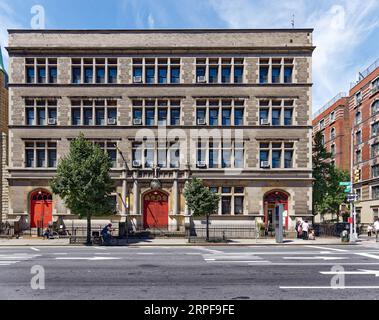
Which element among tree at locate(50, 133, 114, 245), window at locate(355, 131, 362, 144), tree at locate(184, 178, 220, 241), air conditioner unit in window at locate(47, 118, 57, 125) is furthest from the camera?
window at locate(355, 131, 362, 144)

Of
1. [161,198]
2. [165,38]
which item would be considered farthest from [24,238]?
[165,38]

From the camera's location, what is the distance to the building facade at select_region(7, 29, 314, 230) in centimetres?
3198

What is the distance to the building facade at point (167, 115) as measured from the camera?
32.0 metres

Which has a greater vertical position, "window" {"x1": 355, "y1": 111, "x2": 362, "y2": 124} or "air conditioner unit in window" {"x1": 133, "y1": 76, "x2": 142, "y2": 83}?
"air conditioner unit in window" {"x1": 133, "y1": 76, "x2": 142, "y2": 83}

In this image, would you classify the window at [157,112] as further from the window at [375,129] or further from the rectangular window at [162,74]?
the window at [375,129]

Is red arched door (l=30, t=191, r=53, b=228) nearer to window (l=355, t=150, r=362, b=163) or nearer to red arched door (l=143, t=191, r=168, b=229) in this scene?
red arched door (l=143, t=191, r=168, b=229)

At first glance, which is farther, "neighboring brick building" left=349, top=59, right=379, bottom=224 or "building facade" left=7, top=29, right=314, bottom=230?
"neighboring brick building" left=349, top=59, right=379, bottom=224

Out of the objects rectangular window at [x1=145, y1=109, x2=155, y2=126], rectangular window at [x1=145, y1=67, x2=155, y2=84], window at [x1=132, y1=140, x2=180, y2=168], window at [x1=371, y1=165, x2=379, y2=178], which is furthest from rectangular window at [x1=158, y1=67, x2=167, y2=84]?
window at [x1=371, y1=165, x2=379, y2=178]

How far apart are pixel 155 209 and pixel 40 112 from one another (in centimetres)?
1489

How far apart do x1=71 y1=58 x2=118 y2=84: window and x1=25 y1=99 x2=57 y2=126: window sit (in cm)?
343

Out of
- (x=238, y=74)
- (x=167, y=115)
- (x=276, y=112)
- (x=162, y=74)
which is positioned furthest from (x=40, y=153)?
(x=276, y=112)

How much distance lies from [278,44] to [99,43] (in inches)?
696

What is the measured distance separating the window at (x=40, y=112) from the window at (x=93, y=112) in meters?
1.93
